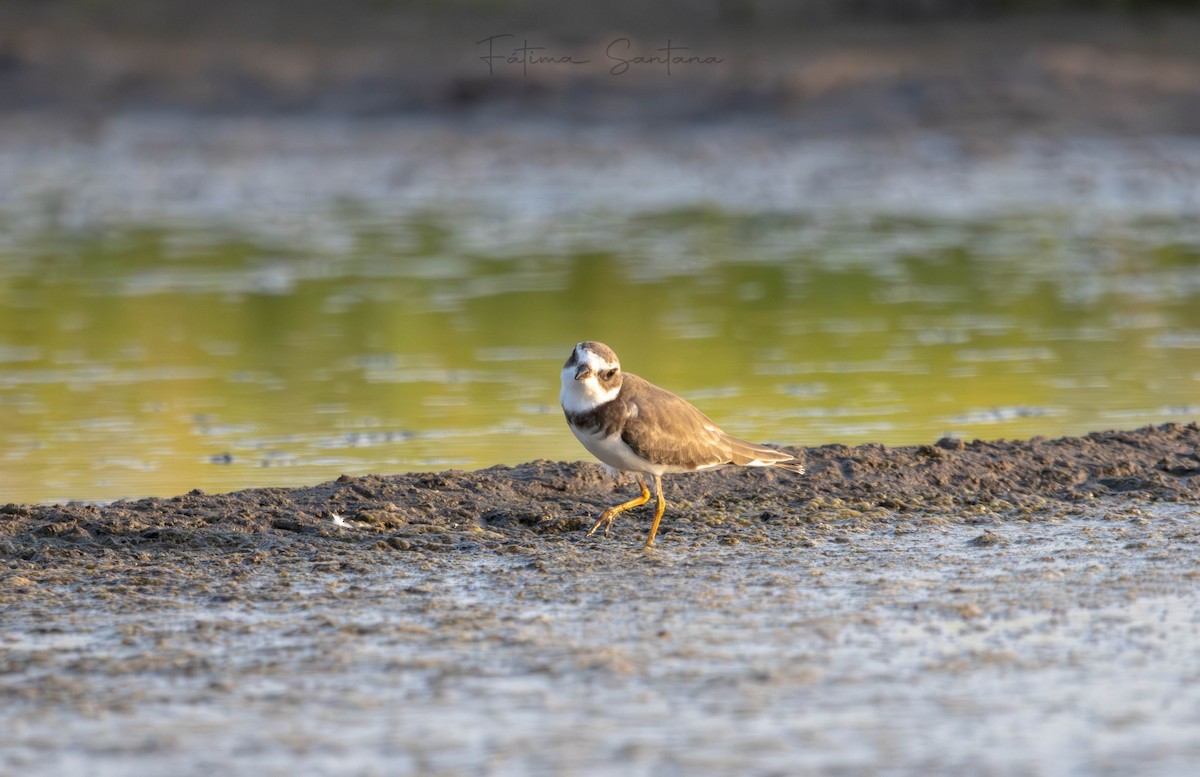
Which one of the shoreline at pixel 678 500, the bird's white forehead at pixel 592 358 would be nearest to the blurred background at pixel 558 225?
the shoreline at pixel 678 500

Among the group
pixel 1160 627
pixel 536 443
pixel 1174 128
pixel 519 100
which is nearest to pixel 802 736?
pixel 1160 627

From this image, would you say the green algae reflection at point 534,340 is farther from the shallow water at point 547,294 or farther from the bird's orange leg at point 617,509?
the bird's orange leg at point 617,509

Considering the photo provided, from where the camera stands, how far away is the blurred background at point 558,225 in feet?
33.9

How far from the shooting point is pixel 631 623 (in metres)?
5.91

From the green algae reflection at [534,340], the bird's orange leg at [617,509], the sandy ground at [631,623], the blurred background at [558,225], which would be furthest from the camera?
the blurred background at [558,225]

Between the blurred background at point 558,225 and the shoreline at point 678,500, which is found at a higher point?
the blurred background at point 558,225

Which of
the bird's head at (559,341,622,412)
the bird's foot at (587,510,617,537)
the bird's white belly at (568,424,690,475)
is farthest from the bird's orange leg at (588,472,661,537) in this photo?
the bird's head at (559,341,622,412)

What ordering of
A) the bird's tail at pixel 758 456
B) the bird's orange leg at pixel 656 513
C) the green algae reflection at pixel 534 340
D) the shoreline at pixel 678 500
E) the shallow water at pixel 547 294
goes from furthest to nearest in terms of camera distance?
the shallow water at pixel 547 294 < the green algae reflection at pixel 534 340 < the bird's tail at pixel 758 456 < the shoreline at pixel 678 500 < the bird's orange leg at pixel 656 513

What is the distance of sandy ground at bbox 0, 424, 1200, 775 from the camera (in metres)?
4.78

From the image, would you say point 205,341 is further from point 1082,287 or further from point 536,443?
point 1082,287

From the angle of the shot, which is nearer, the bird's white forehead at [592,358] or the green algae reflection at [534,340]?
the bird's white forehead at [592,358]

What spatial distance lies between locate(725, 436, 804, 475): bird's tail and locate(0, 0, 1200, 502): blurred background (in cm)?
154

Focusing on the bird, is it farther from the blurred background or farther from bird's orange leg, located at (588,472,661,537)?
the blurred background

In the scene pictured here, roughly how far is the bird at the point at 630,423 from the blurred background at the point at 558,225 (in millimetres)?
1976
